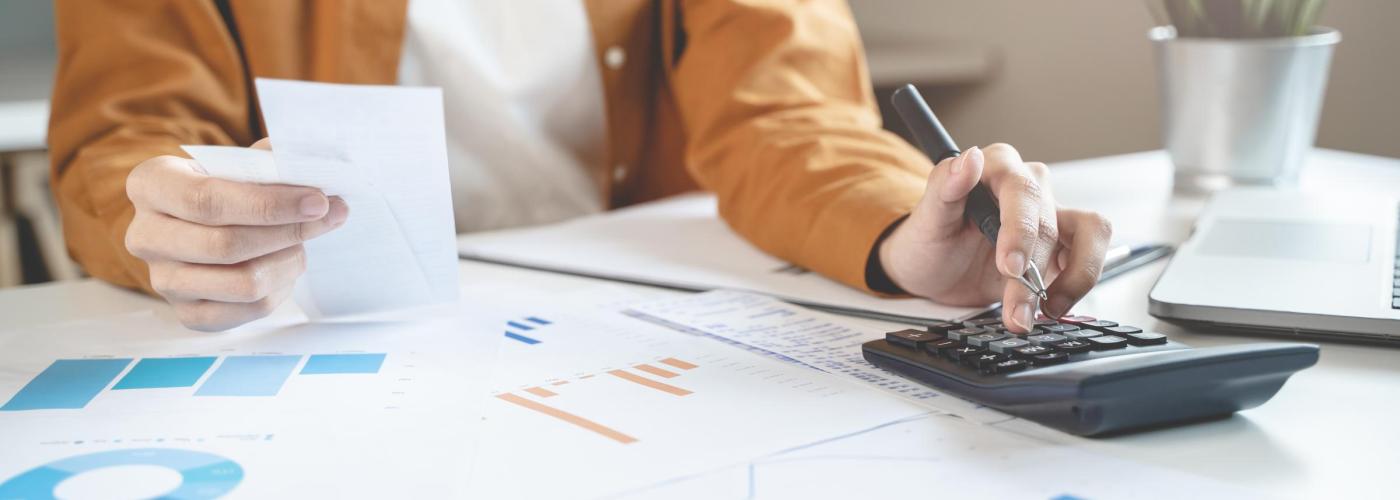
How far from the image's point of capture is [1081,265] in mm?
626

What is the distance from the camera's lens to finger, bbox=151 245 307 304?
2.08 ft

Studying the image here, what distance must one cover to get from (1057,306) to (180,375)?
454mm

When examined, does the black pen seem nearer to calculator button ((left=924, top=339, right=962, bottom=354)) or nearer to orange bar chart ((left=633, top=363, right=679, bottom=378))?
calculator button ((left=924, top=339, right=962, bottom=354))

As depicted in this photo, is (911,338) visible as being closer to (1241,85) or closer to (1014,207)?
(1014,207)

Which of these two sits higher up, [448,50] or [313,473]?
[448,50]

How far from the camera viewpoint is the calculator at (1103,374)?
46cm

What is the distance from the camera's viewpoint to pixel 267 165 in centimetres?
59

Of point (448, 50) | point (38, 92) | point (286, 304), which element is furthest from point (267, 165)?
point (38, 92)

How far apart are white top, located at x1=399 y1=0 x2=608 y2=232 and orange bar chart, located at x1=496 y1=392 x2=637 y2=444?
53 centimetres

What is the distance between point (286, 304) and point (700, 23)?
50 cm

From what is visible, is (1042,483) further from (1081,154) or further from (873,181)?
(1081,154)

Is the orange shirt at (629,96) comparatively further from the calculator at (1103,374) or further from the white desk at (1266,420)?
the calculator at (1103,374)

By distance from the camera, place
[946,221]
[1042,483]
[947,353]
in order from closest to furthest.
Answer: [1042,483] < [947,353] < [946,221]

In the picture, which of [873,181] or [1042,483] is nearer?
[1042,483]
